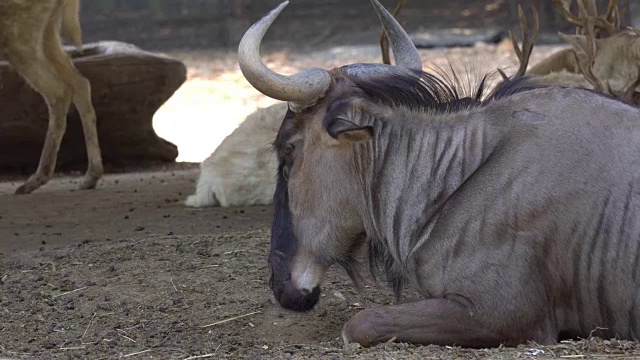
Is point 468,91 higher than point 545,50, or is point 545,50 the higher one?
point 468,91

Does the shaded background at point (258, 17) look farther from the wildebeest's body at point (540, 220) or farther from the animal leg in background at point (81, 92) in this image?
the wildebeest's body at point (540, 220)

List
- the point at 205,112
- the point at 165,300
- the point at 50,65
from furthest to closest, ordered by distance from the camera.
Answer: the point at 205,112
the point at 50,65
the point at 165,300

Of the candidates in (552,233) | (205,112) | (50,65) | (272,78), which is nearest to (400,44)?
(272,78)

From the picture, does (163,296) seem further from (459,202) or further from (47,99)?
(47,99)

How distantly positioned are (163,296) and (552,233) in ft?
6.75

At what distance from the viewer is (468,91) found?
439 cm

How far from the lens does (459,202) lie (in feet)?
13.2

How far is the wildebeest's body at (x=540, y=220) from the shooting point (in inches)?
152

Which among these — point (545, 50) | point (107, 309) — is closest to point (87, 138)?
point (107, 309)

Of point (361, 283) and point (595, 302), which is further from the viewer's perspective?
point (361, 283)

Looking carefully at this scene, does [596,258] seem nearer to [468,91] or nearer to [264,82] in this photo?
[468,91]

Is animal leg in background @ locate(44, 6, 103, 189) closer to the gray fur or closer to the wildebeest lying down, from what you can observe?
the wildebeest lying down

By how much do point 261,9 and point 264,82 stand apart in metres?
14.6

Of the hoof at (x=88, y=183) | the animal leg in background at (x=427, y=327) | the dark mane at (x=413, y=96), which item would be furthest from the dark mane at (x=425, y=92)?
the hoof at (x=88, y=183)
